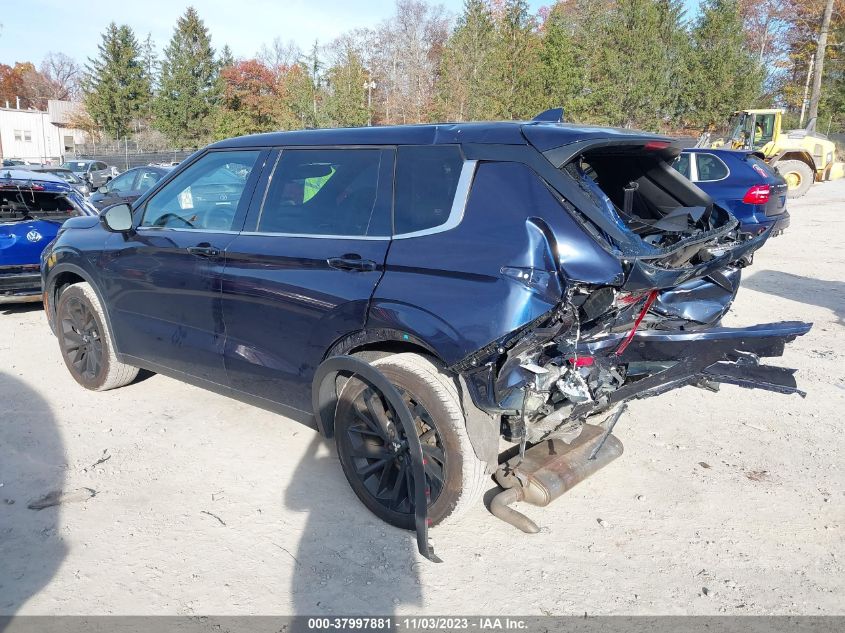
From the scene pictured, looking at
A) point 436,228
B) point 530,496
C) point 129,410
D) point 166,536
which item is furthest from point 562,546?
point 129,410

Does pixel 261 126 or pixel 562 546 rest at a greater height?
pixel 261 126

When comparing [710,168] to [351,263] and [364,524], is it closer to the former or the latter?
[351,263]

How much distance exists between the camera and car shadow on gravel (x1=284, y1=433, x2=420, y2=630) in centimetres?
293

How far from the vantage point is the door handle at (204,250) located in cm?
405

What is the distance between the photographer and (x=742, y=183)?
35.9ft

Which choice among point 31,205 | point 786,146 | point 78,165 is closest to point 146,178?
point 31,205

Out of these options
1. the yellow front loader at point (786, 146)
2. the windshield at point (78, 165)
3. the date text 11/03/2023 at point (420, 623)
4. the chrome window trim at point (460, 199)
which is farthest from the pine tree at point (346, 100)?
the date text 11/03/2023 at point (420, 623)

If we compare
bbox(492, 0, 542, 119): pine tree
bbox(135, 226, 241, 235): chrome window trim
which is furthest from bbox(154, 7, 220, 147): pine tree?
bbox(135, 226, 241, 235): chrome window trim

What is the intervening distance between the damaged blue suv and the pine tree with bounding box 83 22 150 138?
50.1 metres

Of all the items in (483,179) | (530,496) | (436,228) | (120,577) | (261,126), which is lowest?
(120,577)

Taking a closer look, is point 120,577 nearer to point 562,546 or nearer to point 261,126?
point 562,546

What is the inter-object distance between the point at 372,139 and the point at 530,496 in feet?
6.77

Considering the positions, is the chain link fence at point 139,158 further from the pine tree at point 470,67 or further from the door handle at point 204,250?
the door handle at point 204,250

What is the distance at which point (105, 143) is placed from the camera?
4619cm
